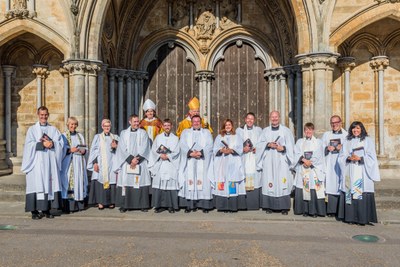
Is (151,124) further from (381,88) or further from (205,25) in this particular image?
(381,88)

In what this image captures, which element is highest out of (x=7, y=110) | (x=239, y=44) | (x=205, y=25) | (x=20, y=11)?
(x=205, y=25)

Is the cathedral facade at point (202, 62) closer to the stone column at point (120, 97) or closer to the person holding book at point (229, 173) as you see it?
the stone column at point (120, 97)

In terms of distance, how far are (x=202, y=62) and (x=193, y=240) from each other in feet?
24.9

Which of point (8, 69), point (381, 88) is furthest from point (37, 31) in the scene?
point (381, 88)

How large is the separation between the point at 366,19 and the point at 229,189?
5172 millimetres

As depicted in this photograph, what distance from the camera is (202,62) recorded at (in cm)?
1224

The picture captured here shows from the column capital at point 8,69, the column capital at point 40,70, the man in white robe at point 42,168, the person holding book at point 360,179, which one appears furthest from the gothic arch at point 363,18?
the column capital at point 8,69

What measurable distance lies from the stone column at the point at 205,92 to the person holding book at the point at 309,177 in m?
5.12

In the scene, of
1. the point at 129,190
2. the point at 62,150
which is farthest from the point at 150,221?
the point at 62,150

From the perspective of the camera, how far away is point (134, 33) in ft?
40.7

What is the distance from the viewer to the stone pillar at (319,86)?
9.03 meters

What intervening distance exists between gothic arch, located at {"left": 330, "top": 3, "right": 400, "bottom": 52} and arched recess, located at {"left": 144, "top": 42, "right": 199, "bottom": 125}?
4692mm

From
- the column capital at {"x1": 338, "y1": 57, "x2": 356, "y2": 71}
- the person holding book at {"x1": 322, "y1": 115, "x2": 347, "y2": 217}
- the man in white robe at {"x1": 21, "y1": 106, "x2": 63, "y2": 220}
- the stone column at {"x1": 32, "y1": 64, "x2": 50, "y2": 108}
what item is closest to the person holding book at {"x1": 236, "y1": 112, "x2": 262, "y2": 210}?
the person holding book at {"x1": 322, "y1": 115, "x2": 347, "y2": 217}

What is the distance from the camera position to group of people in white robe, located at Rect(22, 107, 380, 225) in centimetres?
718
